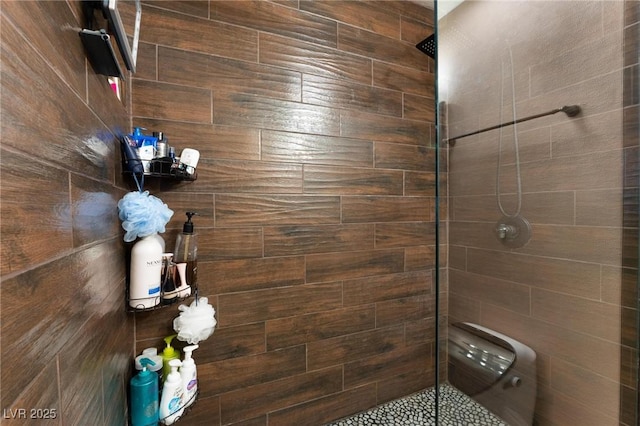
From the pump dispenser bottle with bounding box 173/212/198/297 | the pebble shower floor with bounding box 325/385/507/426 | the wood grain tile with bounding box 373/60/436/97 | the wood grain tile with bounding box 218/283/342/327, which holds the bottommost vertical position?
the pebble shower floor with bounding box 325/385/507/426

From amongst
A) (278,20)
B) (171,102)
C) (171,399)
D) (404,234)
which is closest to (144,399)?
(171,399)

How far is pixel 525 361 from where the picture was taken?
3.74 ft

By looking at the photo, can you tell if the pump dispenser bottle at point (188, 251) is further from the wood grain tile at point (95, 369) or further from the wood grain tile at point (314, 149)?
the wood grain tile at point (314, 149)

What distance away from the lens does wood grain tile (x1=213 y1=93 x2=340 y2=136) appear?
46.3 inches

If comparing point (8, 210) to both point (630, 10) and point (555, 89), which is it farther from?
Result: point (630, 10)

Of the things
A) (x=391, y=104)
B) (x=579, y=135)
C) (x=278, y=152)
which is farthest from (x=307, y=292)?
(x=579, y=135)

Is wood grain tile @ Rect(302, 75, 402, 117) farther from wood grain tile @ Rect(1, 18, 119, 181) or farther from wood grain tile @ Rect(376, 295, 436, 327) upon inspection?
wood grain tile @ Rect(376, 295, 436, 327)

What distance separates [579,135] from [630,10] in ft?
1.38

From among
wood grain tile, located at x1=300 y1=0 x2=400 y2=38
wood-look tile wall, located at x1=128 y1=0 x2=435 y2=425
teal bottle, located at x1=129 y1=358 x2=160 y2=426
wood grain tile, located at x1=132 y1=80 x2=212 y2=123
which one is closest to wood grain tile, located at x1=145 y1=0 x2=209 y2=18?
wood-look tile wall, located at x1=128 y1=0 x2=435 y2=425

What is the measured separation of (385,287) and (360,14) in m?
1.46

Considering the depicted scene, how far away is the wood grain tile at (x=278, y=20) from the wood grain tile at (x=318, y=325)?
1348 millimetres

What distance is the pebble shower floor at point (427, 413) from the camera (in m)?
1.20

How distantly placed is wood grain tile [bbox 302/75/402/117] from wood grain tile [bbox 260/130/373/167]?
0.18 m

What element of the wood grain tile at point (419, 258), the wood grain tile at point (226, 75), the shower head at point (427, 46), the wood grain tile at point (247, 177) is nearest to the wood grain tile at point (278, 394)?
the wood grain tile at point (419, 258)
